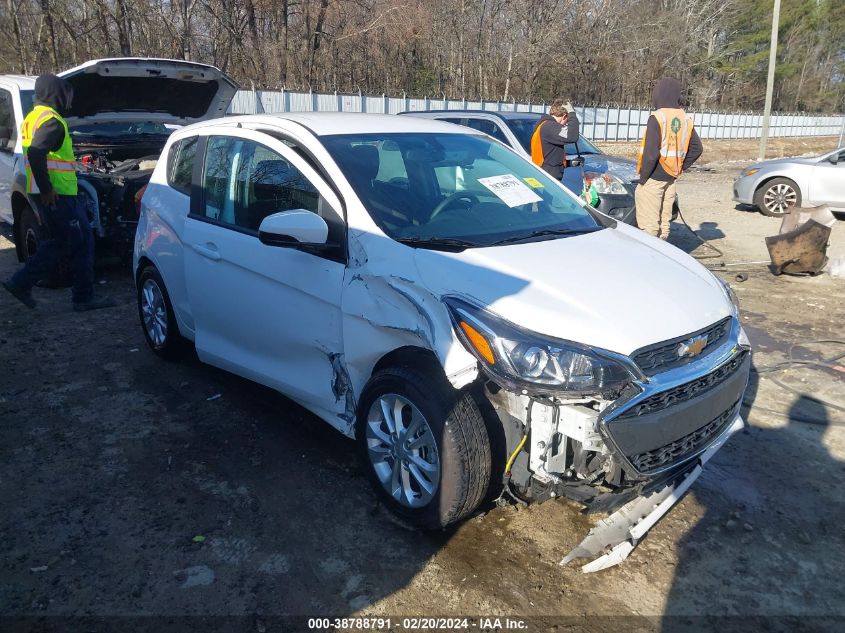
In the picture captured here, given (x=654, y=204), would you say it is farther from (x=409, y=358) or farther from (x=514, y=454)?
(x=514, y=454)

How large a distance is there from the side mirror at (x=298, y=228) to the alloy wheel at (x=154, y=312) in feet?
6.82

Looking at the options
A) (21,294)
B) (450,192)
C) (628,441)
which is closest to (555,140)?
(450,192)

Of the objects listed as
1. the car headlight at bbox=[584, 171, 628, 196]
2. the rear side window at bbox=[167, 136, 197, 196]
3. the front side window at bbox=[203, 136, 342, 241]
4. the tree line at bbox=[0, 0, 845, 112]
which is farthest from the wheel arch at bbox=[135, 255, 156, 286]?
the tree line at bbox=[0, 0, 845, 112]

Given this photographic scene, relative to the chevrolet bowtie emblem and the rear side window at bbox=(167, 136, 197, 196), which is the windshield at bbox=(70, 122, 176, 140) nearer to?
the rear side window at bbox=(167, 136, 197, 196)

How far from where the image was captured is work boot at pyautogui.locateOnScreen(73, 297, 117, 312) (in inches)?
260

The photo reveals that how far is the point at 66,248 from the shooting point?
6.46 meters

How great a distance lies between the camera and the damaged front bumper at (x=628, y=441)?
8.63ft

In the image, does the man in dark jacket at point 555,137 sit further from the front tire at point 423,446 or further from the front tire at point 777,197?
the front tire at point 777,197

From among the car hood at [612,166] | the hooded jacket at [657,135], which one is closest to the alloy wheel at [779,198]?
the car hood at [612,166]

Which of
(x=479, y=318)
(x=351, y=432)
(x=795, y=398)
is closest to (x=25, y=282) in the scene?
(x=351, y=432)

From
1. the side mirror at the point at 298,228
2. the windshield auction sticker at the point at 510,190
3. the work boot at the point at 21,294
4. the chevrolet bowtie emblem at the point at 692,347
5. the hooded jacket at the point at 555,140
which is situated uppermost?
the hooded jacket at the point at 555,140

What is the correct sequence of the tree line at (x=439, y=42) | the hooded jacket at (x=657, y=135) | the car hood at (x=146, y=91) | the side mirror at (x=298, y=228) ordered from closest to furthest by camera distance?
the side mirror at (x=298, y=228) → the car hood at (x=146, y=91) → the hooded jacket at (x=657, y=135) → the tree line at (x=439, y=42)

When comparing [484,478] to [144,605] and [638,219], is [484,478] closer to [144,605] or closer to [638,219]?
[144,605]

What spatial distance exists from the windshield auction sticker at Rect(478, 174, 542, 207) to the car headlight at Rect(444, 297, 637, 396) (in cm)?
133
